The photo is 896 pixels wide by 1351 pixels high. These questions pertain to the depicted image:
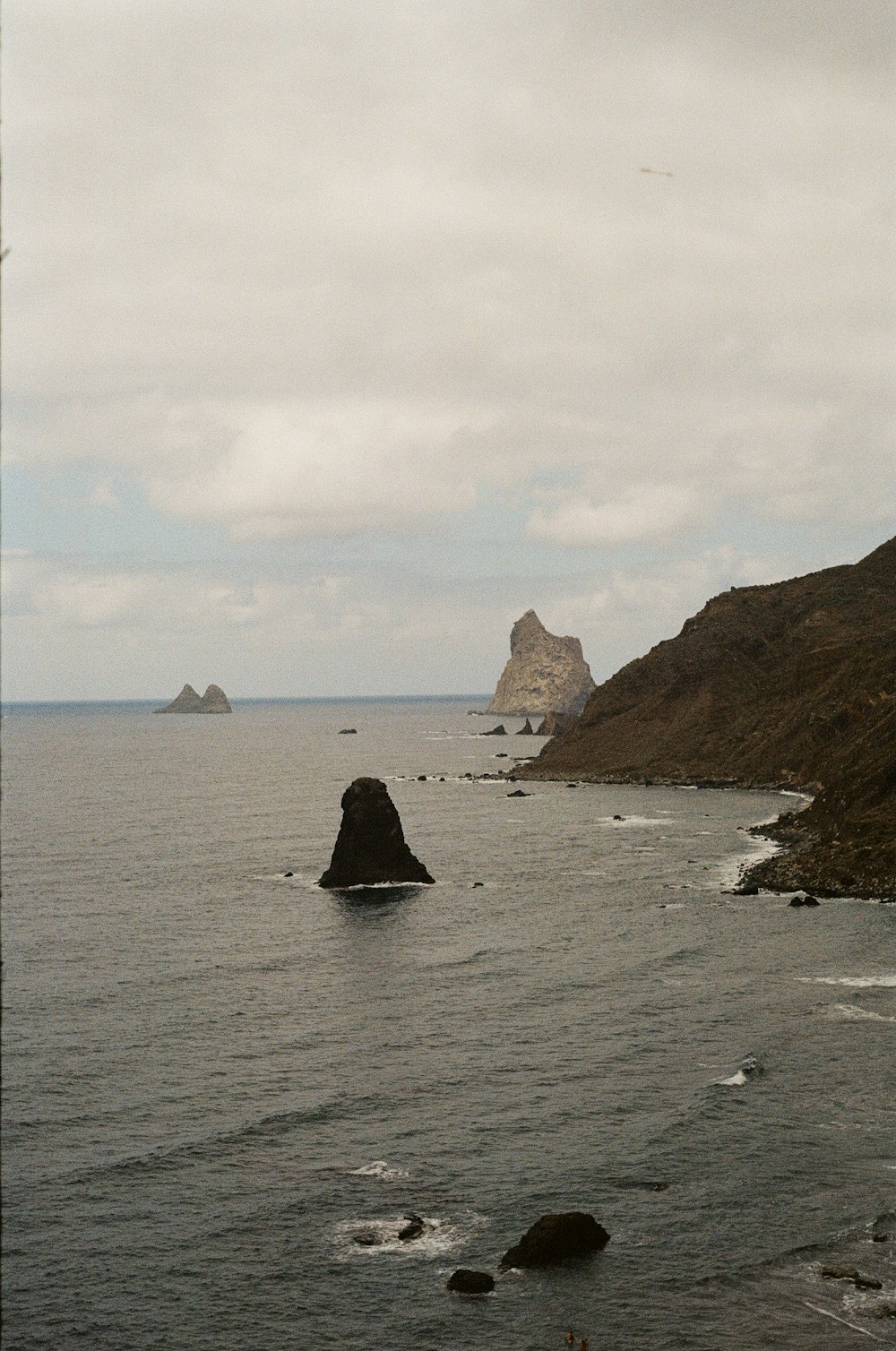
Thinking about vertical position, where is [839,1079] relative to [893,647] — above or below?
below

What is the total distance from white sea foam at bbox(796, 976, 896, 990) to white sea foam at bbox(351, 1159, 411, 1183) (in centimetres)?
3541

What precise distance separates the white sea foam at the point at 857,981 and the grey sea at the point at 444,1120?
1.88ft

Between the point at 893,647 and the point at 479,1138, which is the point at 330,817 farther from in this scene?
the point at 479,1138

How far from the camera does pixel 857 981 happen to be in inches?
3034

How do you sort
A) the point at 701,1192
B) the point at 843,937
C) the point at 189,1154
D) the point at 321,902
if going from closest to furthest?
the point at 701,1192, the point at 189,1154, the point at 843,937, the point at 321,902

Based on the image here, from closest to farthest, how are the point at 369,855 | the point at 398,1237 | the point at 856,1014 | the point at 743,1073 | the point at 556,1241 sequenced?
1. the point at 556,1241
2. the point at 398,1237
3. the point at 743,1073
4. the point at 856,1014
5. the point at 369,855

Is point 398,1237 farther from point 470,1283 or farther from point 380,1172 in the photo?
point 380,1172

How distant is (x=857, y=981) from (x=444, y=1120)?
32.6m

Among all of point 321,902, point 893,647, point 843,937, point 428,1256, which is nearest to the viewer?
point 428,1256

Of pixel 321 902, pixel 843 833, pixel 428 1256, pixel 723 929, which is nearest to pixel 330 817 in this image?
pixel 321 902

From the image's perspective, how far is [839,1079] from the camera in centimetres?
5947

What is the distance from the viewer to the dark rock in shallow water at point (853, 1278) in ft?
135

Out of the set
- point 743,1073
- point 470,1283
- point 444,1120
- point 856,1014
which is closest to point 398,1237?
point 470,1283

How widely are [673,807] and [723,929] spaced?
8446 centimetres
